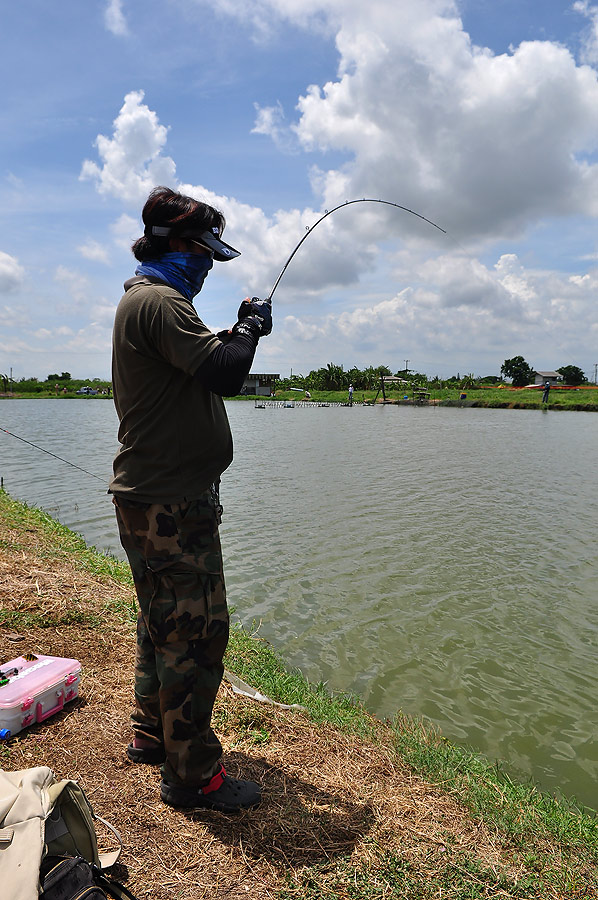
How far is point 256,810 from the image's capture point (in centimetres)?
264

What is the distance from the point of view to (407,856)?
2439mm

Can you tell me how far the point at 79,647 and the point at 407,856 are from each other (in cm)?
265

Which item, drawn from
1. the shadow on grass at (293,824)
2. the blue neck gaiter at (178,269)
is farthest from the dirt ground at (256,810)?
the blue neck gaiter at (178,269)

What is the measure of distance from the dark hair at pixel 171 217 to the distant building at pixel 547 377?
11199 cm

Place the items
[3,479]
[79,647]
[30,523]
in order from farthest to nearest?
[3,479] → [30,523] → [79,647]

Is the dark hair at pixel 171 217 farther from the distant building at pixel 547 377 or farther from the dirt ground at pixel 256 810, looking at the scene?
the distant building at pixel 547 377

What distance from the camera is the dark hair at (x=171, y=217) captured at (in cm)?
254

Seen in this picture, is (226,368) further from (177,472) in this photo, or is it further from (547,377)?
(547,377)

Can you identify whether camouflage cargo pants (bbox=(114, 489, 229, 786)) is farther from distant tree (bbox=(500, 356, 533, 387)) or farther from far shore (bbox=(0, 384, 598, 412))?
distant tree (bbox=(500, 356, 533, 387))

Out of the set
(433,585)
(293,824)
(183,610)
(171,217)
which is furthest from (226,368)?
(433,585)

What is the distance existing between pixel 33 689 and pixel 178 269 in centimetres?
229

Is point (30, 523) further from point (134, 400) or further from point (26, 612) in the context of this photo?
point (134, 400)

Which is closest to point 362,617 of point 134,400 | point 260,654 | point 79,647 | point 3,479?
point 260,654

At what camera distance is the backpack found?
5.84 feet
